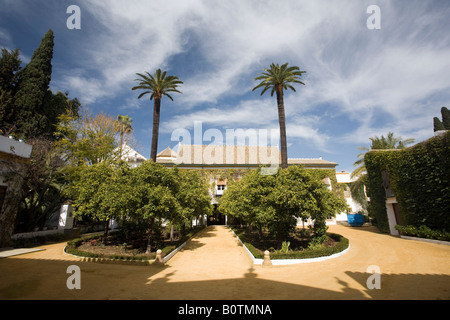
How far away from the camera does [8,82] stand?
22812 millimetres

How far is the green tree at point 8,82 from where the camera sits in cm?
2086

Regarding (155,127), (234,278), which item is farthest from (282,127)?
(234,278)

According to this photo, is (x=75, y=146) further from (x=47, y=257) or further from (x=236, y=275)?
(x=236, y=275)

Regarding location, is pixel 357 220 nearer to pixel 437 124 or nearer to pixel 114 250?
pixel 437 124

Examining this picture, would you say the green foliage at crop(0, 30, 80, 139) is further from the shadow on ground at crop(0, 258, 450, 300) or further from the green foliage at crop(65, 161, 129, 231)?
the shadow on ground at crop(0, 258, 450, 300)

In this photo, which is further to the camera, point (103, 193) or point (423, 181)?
point (423, 181)

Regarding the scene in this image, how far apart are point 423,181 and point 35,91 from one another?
3917 cm

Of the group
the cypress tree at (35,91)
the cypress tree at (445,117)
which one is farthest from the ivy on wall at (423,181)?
the cypress tree at (35,91)

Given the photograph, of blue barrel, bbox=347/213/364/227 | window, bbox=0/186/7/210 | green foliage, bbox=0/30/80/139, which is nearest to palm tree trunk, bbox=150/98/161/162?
green foliage, bbox=0/30/80/139

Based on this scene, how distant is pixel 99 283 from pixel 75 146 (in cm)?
1633

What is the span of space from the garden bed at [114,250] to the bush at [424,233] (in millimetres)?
19199

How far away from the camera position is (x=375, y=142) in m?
28.2

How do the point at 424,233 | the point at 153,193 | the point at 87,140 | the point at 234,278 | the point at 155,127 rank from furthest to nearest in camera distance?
the point at 155,127
the point at 87,140
the point at 424,233
the point at 153,193
the point at 234,278

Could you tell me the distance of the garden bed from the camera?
12.0m
